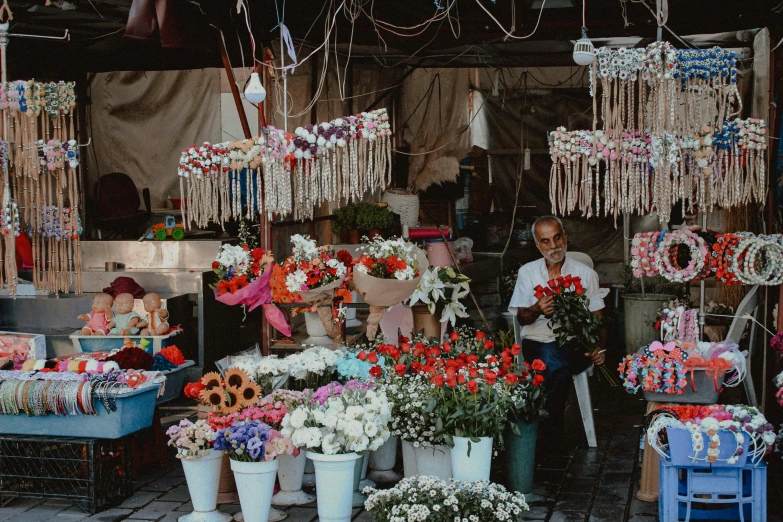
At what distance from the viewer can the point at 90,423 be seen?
5078 mm

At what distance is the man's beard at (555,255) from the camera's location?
20.6 feet

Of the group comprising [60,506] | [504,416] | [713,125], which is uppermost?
[713,125]

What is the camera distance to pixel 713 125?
16.4 ft

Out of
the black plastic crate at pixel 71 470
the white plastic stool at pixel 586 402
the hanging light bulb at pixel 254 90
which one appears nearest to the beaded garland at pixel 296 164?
the hanging light bulb at pixel 254 90

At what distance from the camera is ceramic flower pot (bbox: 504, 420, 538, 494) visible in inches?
201

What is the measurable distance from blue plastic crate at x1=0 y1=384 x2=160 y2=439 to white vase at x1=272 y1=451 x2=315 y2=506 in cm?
96

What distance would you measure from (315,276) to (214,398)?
120 centimetres

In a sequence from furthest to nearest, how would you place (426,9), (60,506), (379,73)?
(379,73) < (426,9) < (60,506)

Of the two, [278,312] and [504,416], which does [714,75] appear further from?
[278,312]

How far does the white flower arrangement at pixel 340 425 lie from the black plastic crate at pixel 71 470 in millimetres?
1312

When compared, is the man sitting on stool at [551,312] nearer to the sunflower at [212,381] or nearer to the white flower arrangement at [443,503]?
the white flower arrangement at [443,503]

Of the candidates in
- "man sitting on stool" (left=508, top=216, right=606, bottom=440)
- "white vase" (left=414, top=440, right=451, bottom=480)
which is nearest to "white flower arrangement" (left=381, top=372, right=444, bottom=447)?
"white vase" (left=414, top=440, right=451, bottom=480)

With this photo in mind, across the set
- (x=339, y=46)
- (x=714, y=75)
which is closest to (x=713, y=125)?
(x=714, y=75)

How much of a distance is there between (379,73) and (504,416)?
5523 mm
